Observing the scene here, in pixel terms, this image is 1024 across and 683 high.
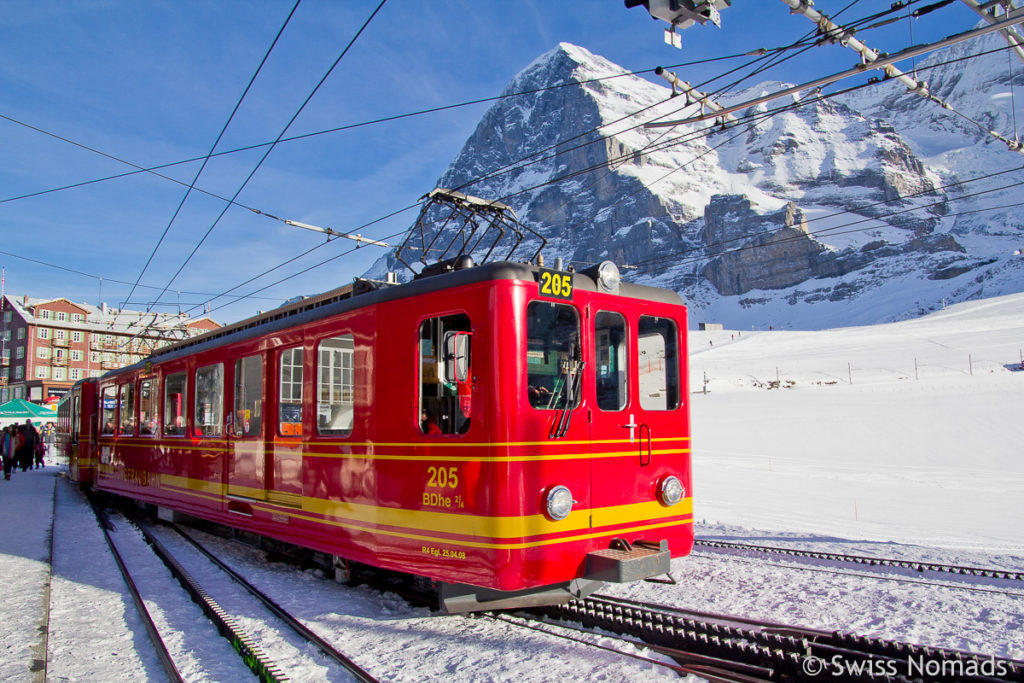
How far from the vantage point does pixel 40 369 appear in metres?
79.9

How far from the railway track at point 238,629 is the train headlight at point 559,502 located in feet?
5.73

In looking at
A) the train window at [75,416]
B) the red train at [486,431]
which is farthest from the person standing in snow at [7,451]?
the red train at [486,431]

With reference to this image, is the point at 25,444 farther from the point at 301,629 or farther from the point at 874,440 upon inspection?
the point at 874,440

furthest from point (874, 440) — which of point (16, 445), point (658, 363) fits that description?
point (16, 445)

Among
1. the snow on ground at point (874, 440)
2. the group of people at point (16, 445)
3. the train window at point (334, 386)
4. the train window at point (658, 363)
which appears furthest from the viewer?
the group of people at point (16, 445)

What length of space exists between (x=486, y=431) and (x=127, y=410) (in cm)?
1045

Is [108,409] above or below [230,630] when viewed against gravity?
above

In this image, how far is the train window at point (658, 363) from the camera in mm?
6598

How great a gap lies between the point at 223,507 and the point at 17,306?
89.5 m

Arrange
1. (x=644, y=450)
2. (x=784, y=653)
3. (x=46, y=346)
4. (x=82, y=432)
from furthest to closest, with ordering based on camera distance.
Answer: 1. (x=46, y=346)
2. (x=82, y=432)
3. (x=644, y=450)
4. (x=784, y=653)

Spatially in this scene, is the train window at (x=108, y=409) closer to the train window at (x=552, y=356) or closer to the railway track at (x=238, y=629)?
the railway track at (x=238, y=629)

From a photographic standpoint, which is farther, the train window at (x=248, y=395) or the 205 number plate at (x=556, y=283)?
the train window at (x=248, y=395)

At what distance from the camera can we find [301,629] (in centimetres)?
589

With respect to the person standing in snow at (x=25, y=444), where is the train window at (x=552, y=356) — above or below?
above
